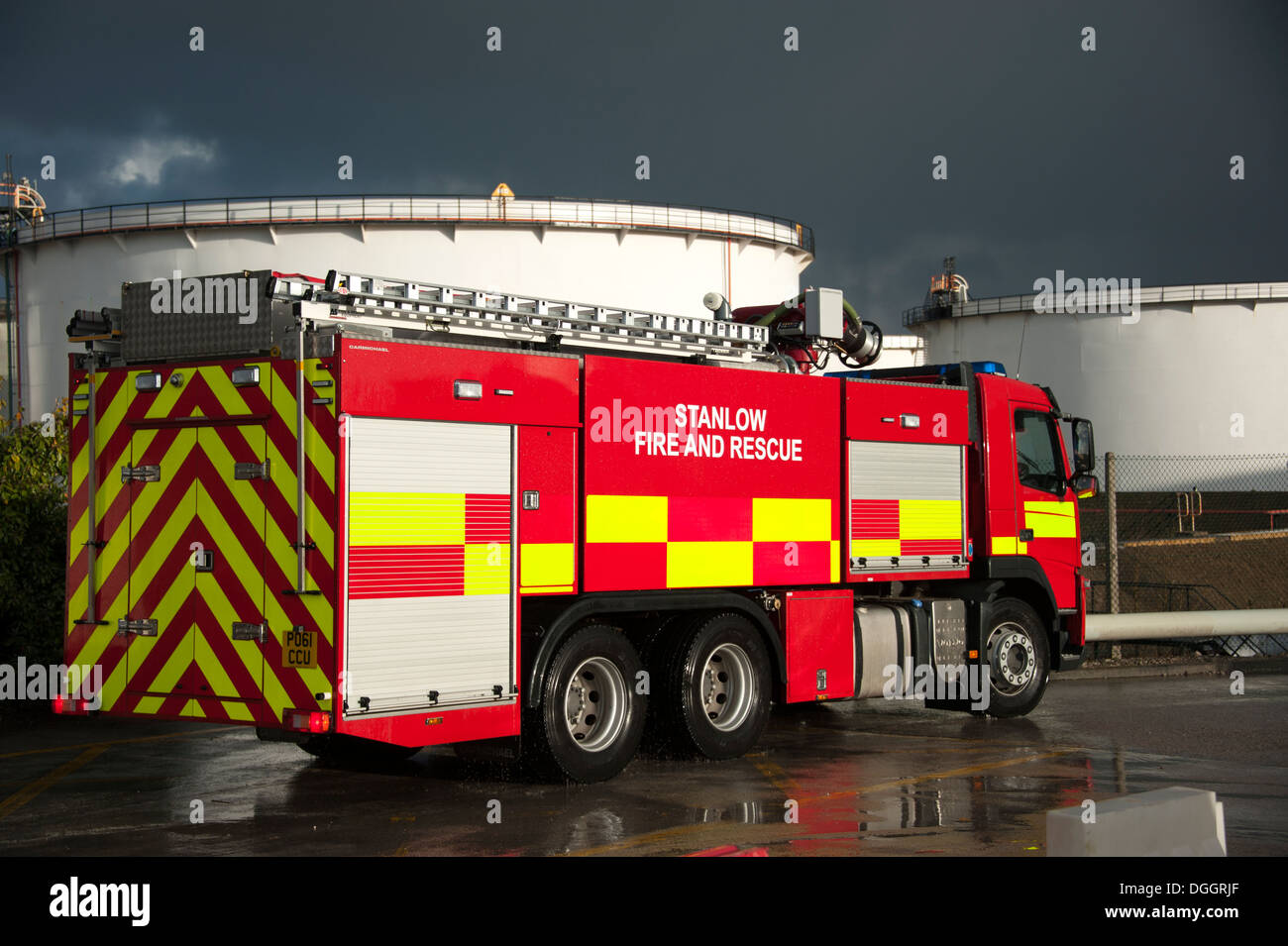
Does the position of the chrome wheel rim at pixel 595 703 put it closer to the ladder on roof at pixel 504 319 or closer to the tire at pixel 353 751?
the tire at pixel 353 751

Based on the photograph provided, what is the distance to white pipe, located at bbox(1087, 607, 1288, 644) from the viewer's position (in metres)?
16.8

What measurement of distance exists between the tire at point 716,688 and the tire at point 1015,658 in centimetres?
313

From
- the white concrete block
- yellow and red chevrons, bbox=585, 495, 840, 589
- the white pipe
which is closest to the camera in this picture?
the white concrete block

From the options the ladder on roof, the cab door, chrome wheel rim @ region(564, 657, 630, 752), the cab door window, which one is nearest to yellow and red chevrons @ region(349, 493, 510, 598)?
chrome wheel rim @ region(564, 657, 630, 752)

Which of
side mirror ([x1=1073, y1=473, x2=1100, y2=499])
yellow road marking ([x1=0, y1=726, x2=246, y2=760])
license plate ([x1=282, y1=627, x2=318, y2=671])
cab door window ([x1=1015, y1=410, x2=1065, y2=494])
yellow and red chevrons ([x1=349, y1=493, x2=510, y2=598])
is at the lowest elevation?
Answer: yellow road marking ([x1=0, y1=726, x2=246, y2=760])

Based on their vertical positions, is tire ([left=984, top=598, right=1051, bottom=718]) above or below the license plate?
below

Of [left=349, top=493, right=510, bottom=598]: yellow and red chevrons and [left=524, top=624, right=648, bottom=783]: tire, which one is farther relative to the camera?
[left=524, top=624, right=648, bottom=783]: tire

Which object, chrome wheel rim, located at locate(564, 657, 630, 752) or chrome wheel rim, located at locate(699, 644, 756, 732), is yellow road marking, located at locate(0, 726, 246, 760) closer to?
chrome wheel rim, located at locate(564, 657, 630, 752)

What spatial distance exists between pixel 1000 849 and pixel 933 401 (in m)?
6.03

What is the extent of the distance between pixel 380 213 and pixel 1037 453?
1951cm

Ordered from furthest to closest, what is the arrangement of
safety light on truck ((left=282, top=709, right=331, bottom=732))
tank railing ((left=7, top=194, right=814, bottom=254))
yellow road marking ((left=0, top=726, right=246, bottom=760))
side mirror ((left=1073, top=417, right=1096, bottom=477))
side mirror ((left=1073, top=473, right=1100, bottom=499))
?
tank railing ((left=7, top=194, right=814, bottom=254))
side mirror ((left=1073, top=473, right=1100, bottom=499))
side mirror ((left=1073, top=417, right=1096, bottom=477))
yellow road marking ((left=0, top=726, right=246, bottom=760))
safety light on truck ((left=282, top=709, right=331, bottom=732))

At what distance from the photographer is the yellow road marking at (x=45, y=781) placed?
9188mm

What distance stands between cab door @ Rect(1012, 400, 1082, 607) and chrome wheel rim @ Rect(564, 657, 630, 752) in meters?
5.34
